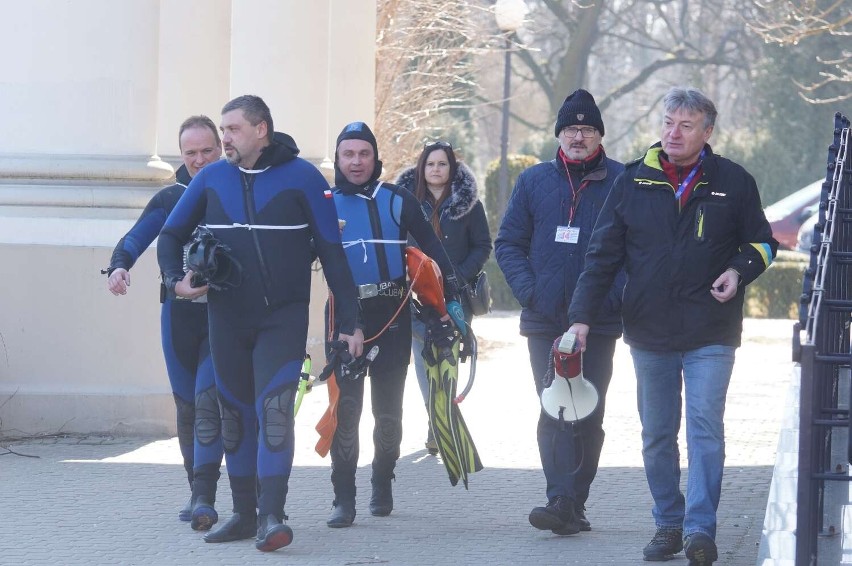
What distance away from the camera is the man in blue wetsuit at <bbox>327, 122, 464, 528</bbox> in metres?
7.14

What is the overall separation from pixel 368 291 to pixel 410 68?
44.8 ft

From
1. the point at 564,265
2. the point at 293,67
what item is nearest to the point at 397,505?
the point at 564,265

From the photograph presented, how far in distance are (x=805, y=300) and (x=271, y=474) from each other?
2.63 m

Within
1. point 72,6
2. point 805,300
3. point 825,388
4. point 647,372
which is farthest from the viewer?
point 72,6

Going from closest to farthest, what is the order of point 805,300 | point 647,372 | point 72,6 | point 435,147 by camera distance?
point 805,300 → point 647,372 → point 435,147 → point 72,6

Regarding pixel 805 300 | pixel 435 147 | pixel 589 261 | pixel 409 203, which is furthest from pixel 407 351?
pixel 805 300

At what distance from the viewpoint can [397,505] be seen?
7.63 m

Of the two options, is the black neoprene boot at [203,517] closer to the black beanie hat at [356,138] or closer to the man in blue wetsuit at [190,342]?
the man in blue wetsuit at [190,342]

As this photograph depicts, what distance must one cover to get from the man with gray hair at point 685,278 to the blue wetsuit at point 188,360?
1.90 meters

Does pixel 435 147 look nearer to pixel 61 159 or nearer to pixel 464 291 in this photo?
pixel 464 291

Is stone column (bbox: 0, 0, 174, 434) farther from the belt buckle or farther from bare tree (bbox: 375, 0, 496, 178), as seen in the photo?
bare tree (bbox: 375, 0, 496, 178)

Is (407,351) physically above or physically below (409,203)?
below

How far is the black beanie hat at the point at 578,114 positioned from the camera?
23.0ft

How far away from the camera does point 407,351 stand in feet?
24.0
